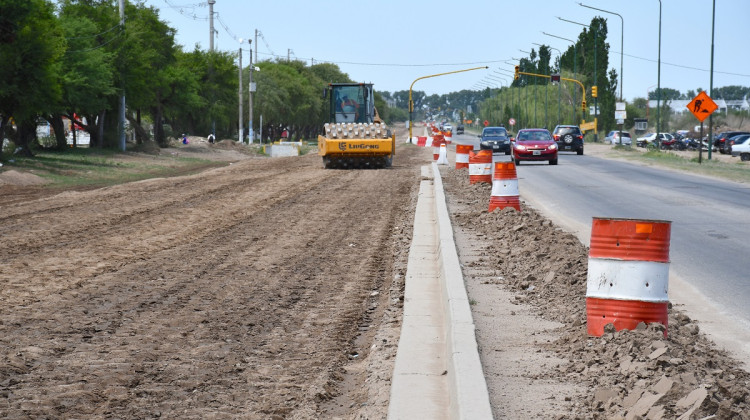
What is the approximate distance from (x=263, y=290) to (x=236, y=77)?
69.6 m

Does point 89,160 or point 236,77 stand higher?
point 236,77

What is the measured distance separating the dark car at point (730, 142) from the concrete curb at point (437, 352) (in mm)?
57071

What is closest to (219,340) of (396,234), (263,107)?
(396,234)

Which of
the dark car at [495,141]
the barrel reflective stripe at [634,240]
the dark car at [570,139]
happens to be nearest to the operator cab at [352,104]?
the dark car at [495,141]

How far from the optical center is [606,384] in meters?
5.80

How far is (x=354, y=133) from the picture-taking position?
114 ft

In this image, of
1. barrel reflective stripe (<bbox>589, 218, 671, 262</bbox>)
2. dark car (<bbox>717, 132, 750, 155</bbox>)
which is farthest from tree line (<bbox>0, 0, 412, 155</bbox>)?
dark car (<bbox>717, 132, 750, 155</bbox>)

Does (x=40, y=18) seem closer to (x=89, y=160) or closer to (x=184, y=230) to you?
(x=89, y=160)

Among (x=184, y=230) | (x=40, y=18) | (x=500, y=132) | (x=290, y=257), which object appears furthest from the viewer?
(x=500, y=132)

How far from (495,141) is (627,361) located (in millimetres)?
43888

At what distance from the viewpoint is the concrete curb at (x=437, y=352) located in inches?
212

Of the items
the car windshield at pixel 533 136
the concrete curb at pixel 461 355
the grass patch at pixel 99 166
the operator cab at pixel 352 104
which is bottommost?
the grass patch at pixel 99 166

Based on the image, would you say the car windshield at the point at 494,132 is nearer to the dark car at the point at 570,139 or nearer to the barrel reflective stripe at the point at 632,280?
the dark car at the point at 570,139

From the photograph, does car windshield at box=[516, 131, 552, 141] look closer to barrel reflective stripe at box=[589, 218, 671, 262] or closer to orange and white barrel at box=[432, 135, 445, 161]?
orange and white barrel at box=[432, 135, 445, 161]
